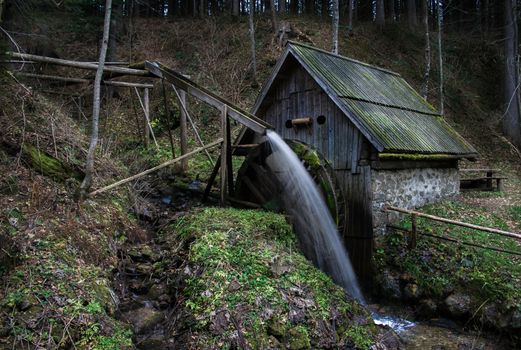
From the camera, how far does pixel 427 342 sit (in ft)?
22.0

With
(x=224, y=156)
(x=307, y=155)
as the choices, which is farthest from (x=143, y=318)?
(x=307, y=155)

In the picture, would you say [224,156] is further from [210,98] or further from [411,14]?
[411,14]

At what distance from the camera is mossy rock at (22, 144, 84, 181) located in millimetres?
6906

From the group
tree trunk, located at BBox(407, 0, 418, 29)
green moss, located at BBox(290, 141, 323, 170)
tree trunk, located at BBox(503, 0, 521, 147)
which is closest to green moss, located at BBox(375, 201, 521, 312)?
green moss, located at BBox(290, 141, 323, 170)

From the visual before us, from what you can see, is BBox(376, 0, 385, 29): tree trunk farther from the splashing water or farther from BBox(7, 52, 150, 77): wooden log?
BBox(7, 52, 150, 77): wooden log

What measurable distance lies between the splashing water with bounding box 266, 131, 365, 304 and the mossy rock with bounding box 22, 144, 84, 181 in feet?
14.0

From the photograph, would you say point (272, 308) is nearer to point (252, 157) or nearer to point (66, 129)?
point (252, 157)

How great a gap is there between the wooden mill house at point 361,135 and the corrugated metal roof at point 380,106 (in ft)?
0.07

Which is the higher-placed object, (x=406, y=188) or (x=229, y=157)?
(x=229, y=157)

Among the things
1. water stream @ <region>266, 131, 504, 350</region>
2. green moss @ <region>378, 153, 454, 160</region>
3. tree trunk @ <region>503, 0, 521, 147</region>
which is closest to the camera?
green moss @ <region>378, 153, 454, 160</region>

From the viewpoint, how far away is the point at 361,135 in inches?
357

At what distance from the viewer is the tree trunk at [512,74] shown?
18438 millimetres

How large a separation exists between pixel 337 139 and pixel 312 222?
2.18 metres

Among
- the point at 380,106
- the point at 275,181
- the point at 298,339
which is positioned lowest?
the point at 298,339
